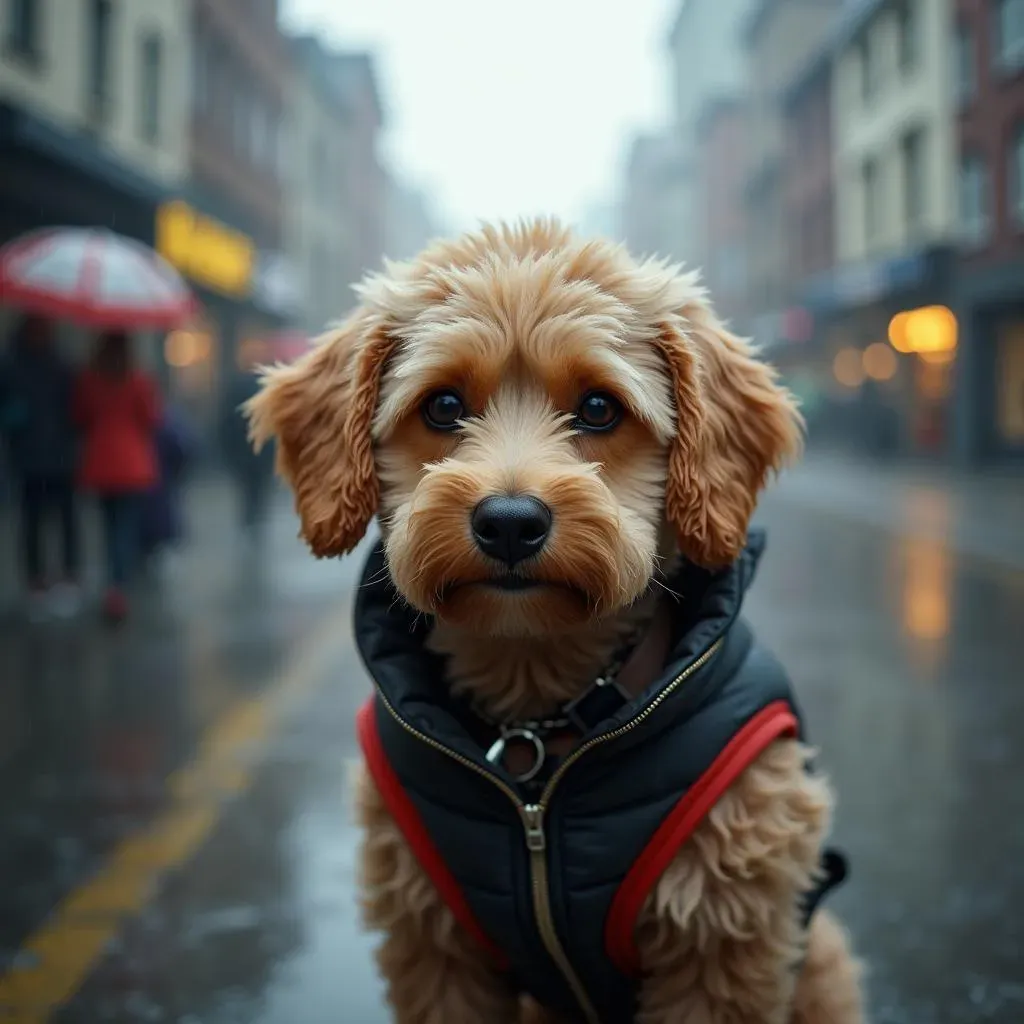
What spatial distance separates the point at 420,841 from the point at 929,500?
58.5 ft

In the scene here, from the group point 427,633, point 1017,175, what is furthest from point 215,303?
point 427,633

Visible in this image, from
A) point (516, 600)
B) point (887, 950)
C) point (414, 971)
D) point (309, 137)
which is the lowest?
point (887, 950)

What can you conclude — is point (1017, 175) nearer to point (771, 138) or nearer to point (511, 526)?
point (511, 526)

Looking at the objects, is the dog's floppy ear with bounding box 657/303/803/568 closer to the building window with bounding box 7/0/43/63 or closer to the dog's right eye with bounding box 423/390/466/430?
the dog's right eye with bounding box 423/390/466/430

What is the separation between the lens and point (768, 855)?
6.86 feet

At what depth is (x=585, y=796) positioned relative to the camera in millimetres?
2100

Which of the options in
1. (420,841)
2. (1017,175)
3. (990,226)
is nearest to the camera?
(420,841)

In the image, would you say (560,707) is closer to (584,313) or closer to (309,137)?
(584,313)

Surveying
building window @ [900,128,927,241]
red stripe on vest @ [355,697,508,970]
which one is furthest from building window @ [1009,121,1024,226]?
red stripe on vest @ [355,697,508,970]

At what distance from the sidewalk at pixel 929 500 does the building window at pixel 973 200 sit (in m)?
5.22

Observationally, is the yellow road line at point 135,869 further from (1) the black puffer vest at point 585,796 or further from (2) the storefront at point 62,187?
(2) the storefront at point 62,187

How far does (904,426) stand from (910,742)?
1113 inches

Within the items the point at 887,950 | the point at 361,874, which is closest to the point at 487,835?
the point at 361,874

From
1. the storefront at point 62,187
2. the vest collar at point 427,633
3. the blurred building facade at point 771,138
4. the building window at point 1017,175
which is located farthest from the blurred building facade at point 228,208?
the vest collar at point 427,633
